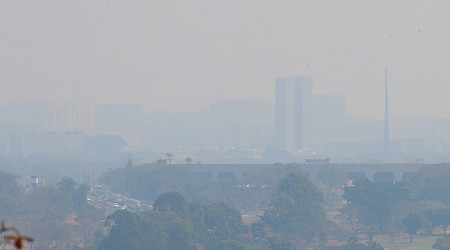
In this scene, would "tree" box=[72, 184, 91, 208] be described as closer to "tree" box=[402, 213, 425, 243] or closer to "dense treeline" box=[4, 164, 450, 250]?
"dense treeline" box=[4, 164, 450, 250]

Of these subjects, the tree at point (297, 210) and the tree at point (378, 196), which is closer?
the tree at point (297, 210)

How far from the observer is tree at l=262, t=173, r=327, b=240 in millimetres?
49938

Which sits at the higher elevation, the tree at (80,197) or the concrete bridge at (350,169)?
the concrete bridge at (350,169)

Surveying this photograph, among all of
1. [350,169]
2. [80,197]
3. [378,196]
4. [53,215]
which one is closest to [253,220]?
[378,196]

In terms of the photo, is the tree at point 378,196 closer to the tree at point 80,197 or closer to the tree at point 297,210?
the tree at point 297,210

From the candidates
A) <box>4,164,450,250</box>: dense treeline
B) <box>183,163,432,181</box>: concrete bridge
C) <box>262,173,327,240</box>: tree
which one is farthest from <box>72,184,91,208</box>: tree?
<box>183,163,432,181</box>: concrete bridge

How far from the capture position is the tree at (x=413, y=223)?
51.3 metres

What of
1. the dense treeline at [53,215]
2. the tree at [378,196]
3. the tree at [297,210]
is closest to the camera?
the dense treeline at [53,215]

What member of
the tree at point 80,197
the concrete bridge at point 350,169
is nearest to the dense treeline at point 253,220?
the tree at point 80,197

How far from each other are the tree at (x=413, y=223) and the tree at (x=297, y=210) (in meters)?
3.08

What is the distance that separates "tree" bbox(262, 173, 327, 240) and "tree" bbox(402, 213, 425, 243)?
3.08 meters

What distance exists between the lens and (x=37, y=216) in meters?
55.7

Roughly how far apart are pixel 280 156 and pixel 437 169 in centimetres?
10547

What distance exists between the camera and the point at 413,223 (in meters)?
51.3
